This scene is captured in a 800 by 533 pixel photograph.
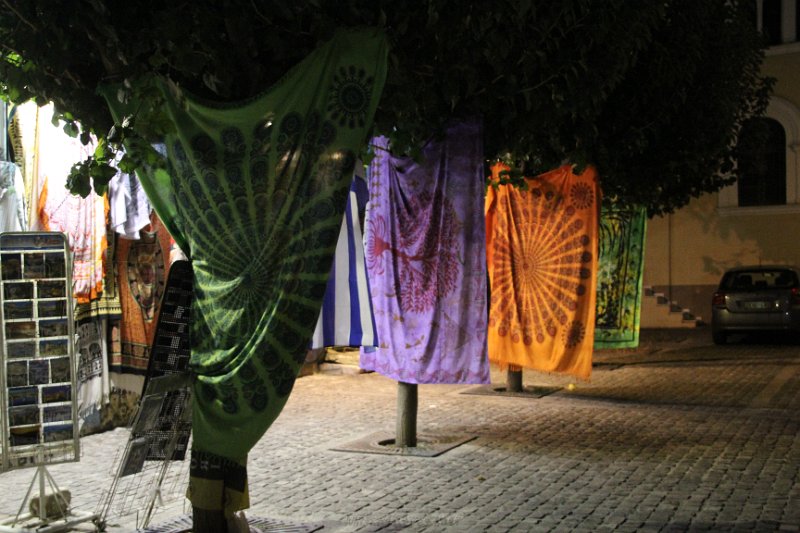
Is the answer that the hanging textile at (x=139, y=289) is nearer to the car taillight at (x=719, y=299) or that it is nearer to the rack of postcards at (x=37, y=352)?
the rack of postcards at (x=37, y=352)

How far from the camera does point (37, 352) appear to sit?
220 inches

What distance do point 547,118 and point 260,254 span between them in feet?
9.46

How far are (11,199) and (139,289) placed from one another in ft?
5.43

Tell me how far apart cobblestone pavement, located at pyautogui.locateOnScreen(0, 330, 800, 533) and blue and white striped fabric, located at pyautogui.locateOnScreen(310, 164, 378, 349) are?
1.11 metres

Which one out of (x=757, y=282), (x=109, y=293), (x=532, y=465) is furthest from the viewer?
(x=757, y=282)

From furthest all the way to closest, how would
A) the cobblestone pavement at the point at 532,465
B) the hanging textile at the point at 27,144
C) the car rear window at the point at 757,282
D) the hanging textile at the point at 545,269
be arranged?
the car rear window at the point at 757,282, the hanging textile at the point at 545,269, the hanging textile at the point at 27,144, the cobblestone pavement at the point at 532,465

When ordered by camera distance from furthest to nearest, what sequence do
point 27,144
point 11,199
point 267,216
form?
1. point 27,144
2. point 11,199
3. point 267,216

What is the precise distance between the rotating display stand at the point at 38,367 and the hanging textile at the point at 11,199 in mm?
2205

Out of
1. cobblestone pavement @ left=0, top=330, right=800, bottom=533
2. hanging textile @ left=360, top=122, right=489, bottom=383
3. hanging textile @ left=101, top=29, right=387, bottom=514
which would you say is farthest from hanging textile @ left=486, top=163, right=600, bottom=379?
hanging textile @ left=101, top=29, right=387, bottom=514

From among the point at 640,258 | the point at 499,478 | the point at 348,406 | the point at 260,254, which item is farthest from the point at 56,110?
the point at 640,258

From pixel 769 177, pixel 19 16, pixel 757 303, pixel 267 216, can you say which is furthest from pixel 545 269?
pixel 769 177

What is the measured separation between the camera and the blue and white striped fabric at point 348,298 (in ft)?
21.2

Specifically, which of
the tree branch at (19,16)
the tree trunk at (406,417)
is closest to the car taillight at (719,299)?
the tree trunk at (406,417)

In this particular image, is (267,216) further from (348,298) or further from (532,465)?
(532,465)
